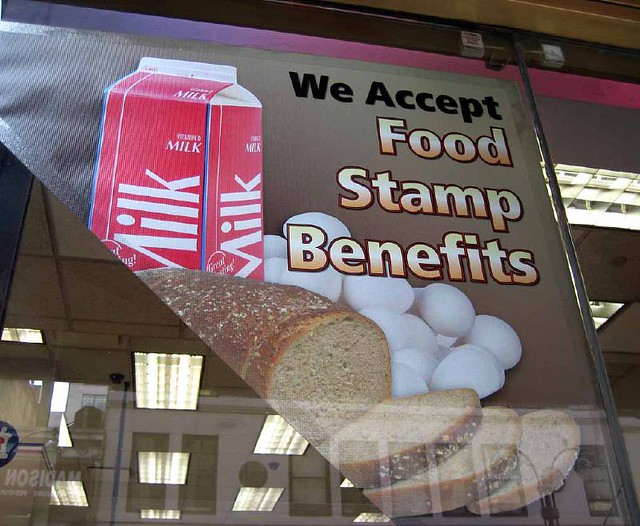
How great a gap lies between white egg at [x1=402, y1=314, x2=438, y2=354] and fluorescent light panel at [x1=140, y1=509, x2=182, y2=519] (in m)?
0.56

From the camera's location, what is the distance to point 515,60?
1991mm

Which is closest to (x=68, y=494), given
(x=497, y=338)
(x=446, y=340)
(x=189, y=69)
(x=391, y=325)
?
(x=391, y=325)

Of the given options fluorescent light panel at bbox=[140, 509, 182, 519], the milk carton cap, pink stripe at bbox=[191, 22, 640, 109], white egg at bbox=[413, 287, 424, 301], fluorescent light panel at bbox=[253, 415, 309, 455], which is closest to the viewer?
fluorescent light panel at bbox=[140, 509, 182, 519]

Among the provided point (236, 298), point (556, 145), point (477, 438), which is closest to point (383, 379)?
point (477, 438)

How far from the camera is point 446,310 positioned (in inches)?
59.9

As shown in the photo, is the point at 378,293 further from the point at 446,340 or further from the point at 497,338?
the point at 497,338

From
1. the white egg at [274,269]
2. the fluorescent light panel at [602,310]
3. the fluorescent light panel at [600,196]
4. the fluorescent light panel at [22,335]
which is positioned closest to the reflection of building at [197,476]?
the fluorescent light panel at [22,335]

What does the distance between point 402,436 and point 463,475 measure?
13 cm

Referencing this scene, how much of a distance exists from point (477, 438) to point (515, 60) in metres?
1.13

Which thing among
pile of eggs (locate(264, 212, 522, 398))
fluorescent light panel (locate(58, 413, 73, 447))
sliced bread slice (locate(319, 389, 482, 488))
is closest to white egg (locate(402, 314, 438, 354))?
pile of eggs (locate(264, 212, 522, 398))

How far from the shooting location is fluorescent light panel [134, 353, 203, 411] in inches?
52.5

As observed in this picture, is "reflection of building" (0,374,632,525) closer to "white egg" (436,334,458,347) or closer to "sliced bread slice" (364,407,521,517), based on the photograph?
"sliced bread slice" (364,407,521,517)

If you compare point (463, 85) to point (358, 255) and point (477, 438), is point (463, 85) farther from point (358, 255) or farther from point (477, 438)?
Answer: point (477, 438)

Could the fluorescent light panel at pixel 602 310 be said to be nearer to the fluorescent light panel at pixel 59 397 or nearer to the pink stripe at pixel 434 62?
the pink stripe at pixel 434 62
